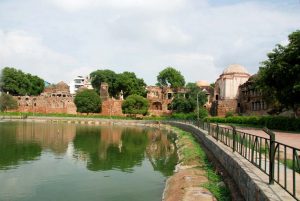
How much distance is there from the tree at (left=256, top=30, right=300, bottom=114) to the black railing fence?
15.8 meters

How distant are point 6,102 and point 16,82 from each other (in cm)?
1097

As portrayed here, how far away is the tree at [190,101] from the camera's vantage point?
240 feet

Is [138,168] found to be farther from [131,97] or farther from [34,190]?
[131,97]

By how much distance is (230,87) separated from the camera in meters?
71.5

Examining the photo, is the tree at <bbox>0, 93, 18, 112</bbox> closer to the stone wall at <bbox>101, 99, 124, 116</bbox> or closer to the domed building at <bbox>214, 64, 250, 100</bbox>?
the stone wall at <bbox>101, 99, 124, 116</bbox>

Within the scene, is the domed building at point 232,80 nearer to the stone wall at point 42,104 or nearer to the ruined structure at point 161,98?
the ruined structure at point 161,98

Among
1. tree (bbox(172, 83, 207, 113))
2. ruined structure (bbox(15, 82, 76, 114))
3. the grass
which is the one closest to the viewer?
the grass

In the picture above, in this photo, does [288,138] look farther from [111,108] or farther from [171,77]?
[171,77]

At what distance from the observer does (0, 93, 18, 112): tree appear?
8467 centimetres

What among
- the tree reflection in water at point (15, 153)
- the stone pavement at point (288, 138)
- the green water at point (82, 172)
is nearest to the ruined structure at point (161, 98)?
the green water at point (82, 172)

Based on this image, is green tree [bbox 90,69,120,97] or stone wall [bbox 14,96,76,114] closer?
stone wall [bbox 14,96,76,114]

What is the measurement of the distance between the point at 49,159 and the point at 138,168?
6.08 meters

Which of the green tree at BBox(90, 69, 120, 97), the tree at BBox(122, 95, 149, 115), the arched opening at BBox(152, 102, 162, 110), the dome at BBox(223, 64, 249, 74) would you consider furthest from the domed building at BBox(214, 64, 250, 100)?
the green tree at BBox(90, 69, 120, 97)

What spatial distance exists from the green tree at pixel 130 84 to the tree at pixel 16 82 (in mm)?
25578
